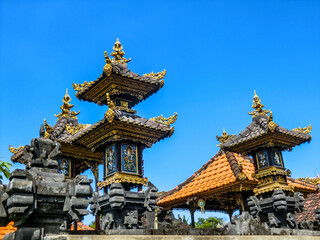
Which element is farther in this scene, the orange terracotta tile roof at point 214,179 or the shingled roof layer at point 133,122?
the orange terracotta tile roof at point 214,179

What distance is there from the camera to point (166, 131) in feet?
43.3

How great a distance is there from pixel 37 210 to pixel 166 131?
8.17 metres

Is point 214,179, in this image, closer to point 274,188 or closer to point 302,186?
point 274,188

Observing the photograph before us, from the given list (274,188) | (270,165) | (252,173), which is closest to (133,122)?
(252,173)

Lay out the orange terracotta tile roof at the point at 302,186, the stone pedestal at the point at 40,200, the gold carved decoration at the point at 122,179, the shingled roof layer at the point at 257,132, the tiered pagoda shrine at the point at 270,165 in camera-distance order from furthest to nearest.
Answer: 1. the orange terracotta tile roof at the point at 302,186
2. the shingled roof layer at the point at 257,132
3. the tiered pagoda shrine at the point at 270,165
4. the gold carved decoration at the point at 122,179
5. the stone pedestal at the point at 40,200

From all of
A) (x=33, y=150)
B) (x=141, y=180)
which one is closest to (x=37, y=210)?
(x=33, y=150)

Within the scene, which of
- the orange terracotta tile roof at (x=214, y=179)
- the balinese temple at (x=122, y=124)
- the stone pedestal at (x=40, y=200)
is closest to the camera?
the stone pedestal at (x=40, y=200)

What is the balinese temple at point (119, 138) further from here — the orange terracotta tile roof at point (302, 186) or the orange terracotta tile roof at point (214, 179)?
the orange terracotta tile roof at point (302, 186)

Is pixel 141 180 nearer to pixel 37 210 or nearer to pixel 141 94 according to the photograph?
pixel 141 94

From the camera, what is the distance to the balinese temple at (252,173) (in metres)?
13.8

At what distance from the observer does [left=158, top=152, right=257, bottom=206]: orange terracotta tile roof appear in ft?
50.0

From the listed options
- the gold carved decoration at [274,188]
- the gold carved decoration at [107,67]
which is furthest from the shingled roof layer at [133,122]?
the gold carved decoration at [274,188]

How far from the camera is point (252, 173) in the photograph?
14.5m

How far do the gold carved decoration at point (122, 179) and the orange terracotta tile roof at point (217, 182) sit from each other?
15.1 ft
